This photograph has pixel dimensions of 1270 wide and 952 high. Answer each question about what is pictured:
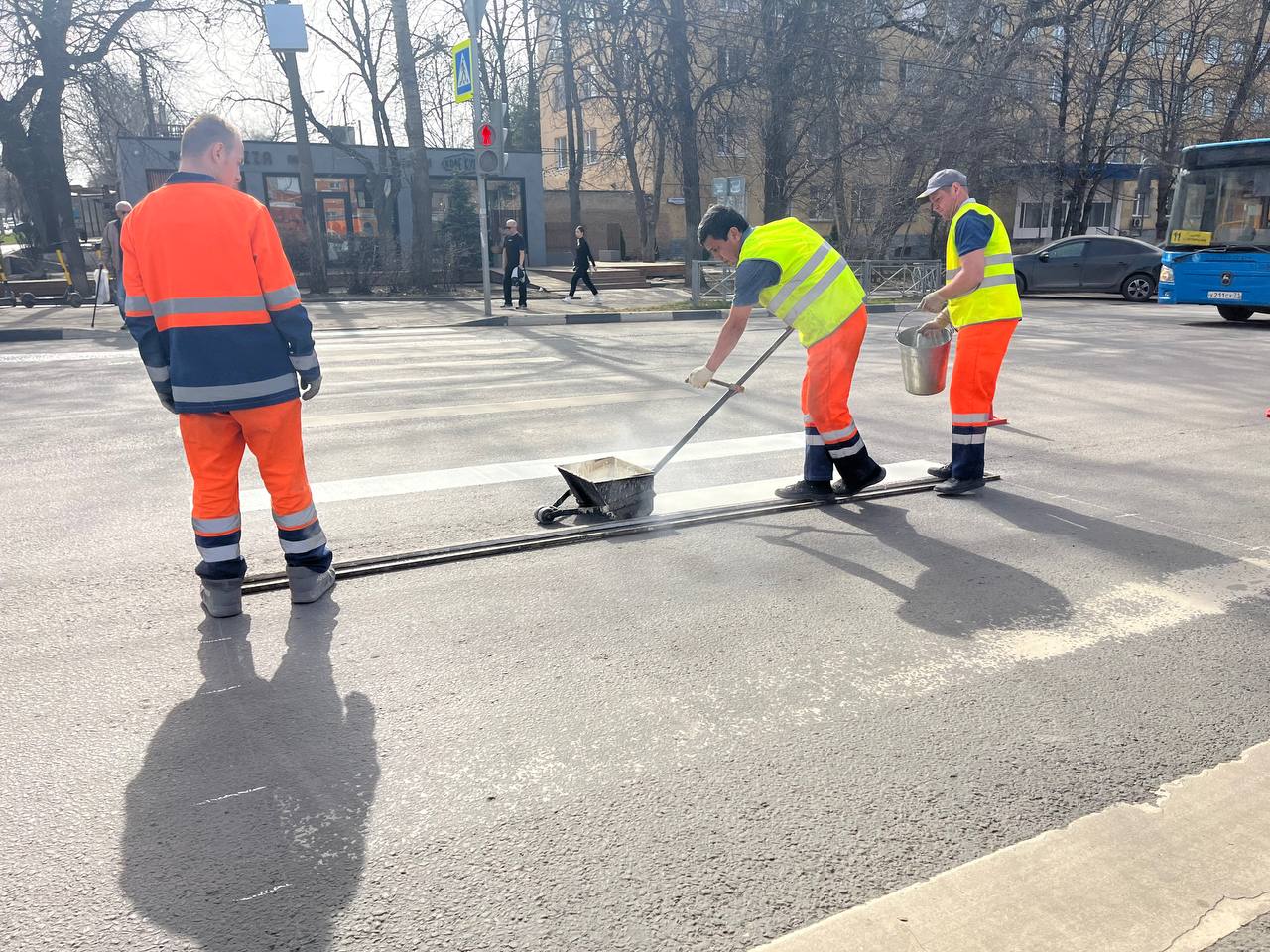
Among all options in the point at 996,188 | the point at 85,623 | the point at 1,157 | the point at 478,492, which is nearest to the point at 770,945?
the point at 85,623

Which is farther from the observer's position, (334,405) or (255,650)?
(334,405)

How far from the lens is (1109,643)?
3350 millimetres

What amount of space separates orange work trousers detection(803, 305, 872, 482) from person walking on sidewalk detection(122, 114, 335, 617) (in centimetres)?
255

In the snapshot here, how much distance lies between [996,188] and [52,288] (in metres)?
26.3

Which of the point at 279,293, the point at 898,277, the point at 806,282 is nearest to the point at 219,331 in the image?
the point at 279,293

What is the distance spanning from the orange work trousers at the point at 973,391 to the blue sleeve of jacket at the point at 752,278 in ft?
4.43

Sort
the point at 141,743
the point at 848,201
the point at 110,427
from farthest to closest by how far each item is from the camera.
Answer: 1. the point at 848,201
2. the point at 110,427
3. the point at 141,743

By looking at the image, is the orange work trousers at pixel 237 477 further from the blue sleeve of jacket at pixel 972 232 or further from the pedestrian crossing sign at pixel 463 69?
the pedestrian crossing sign at pixel 463 69

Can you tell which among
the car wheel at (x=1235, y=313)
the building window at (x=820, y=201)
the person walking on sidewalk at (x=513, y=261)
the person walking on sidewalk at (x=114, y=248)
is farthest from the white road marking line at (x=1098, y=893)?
the building window at (x=820, y=201)

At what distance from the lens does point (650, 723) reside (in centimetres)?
281

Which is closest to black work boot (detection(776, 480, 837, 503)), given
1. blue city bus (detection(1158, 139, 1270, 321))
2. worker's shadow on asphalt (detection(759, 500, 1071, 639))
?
worker's shadow on asphalt (detection(759, 500, 1071, 639))

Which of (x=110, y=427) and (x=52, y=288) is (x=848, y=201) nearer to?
(x=52, y=288)

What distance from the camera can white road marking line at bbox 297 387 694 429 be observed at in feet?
24.0

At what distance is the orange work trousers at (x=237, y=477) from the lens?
3.55 meters
